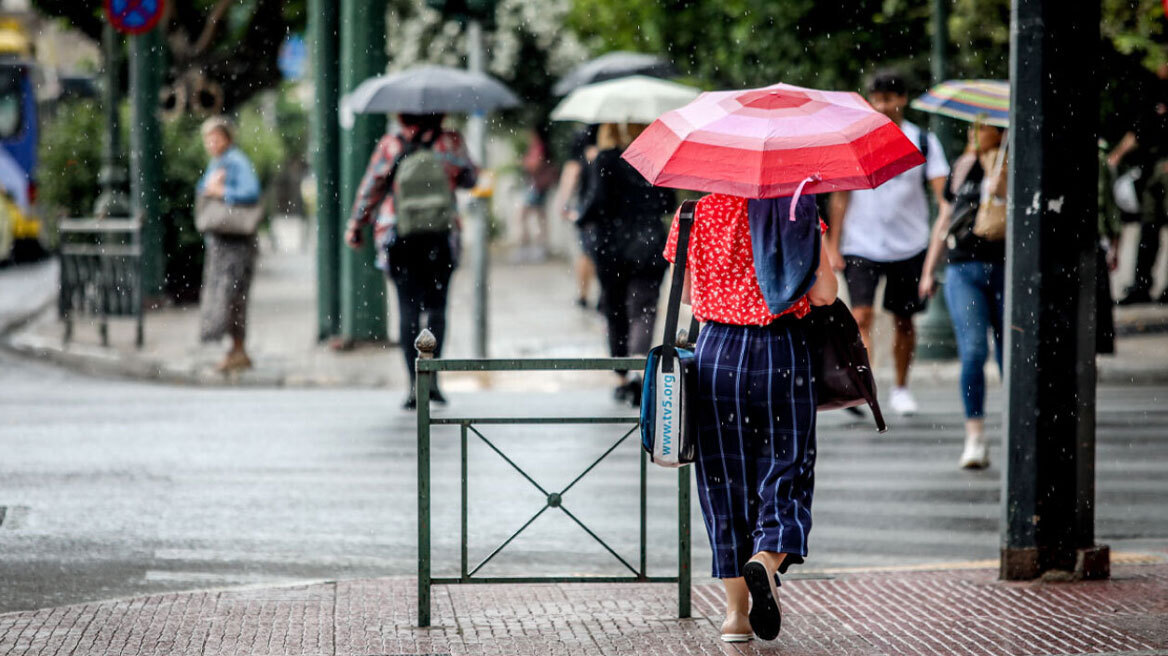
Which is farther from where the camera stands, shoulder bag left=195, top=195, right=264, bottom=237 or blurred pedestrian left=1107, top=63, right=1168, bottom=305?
blurred pedestrian left=1107, top=63, right=1168, bottom=305

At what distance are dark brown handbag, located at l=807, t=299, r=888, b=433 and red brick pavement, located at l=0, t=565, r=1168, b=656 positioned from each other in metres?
0.78

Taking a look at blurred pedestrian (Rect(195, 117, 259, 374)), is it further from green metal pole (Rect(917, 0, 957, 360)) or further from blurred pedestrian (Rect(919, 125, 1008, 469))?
blurred pedestrian (Rect(919, 125, 1008, 469))

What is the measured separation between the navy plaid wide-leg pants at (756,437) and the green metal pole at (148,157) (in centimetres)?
1243

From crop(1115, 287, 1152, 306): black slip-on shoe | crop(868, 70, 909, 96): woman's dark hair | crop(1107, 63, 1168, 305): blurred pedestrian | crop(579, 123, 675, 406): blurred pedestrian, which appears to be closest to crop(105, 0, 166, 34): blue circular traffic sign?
crop(579, 123, 675, 406): blurred pedestrian

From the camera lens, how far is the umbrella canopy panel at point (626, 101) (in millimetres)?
11102

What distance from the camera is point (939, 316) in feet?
43.8

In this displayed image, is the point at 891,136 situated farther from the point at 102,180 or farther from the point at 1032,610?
the point at 102,180

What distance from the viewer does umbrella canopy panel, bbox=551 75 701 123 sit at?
1110 centimetres

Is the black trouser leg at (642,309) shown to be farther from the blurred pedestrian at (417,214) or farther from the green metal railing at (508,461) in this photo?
the green metal railing at (508,461)

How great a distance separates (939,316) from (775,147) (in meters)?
8.52

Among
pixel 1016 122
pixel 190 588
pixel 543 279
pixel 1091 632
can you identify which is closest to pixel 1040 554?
pixel 1091 632

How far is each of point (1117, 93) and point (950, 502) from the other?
8.23 metres

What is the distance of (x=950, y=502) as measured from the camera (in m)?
8.08

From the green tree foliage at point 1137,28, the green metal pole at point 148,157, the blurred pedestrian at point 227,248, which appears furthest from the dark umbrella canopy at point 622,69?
the green metal pole at point 148,157
